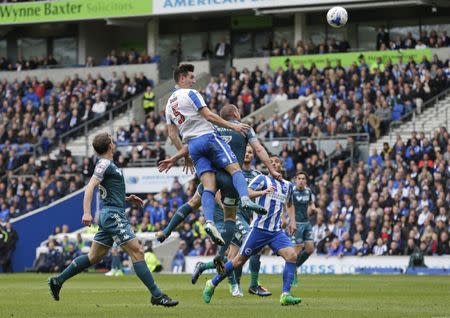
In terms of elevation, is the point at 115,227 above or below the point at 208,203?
below

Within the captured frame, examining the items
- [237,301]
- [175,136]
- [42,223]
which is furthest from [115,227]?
[42,223]

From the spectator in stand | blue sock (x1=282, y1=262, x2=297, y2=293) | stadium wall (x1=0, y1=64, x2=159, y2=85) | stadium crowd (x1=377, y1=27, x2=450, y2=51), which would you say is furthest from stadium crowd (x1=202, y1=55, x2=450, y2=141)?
blue sock (x1=282, y1=262, x2=297, y2=293)

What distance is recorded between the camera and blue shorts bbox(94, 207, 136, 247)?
16.1 metres

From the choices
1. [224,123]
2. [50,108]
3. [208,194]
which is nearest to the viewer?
[224,123]

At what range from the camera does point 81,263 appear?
16.6 metres

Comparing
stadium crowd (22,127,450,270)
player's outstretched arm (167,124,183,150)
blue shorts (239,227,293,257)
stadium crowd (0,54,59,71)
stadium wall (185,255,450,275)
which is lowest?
stadium wall (185,255,450,275)

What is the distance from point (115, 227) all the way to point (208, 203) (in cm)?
146

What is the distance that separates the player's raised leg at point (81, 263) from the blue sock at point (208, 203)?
146 cm

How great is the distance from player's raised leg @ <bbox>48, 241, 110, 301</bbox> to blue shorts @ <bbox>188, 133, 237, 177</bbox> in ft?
5.98

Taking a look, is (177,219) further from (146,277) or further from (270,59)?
(270,59)

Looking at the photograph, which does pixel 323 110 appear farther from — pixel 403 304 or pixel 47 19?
pixel 403 304

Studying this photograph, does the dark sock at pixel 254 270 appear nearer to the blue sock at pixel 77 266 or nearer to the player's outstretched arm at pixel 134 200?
the player's outstretched arm at pixel 134 200

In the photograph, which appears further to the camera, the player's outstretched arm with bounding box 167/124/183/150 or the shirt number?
the player's outstretched arm with bounding box 167/124/183/150

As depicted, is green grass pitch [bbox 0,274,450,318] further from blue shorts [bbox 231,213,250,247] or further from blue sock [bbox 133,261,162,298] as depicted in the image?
blue shorts [bbox 231,213,250,247]
